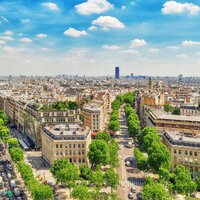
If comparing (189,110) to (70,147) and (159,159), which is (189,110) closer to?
(159,159)

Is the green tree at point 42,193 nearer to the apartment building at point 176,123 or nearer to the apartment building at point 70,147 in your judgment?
the apartment building at point 70,147

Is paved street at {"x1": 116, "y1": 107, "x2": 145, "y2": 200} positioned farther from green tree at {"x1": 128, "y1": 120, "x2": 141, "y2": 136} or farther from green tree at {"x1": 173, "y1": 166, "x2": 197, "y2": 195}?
green tree at {"x1": 173, "y1": 166, "x2": 197, "y2": 195}

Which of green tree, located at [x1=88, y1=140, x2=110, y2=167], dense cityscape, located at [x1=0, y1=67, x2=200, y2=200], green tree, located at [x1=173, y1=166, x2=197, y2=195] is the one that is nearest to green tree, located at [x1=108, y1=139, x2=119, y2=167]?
dense cityscape, located at [x1=0, y1=67, x2=200, y2=200]

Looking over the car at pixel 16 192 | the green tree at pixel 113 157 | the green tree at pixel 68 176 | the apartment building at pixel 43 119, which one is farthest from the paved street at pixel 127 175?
the car at pixel 16 192

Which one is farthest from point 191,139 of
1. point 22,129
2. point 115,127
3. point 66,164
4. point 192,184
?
point 22,129

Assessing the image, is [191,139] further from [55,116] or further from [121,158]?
[55,116]
